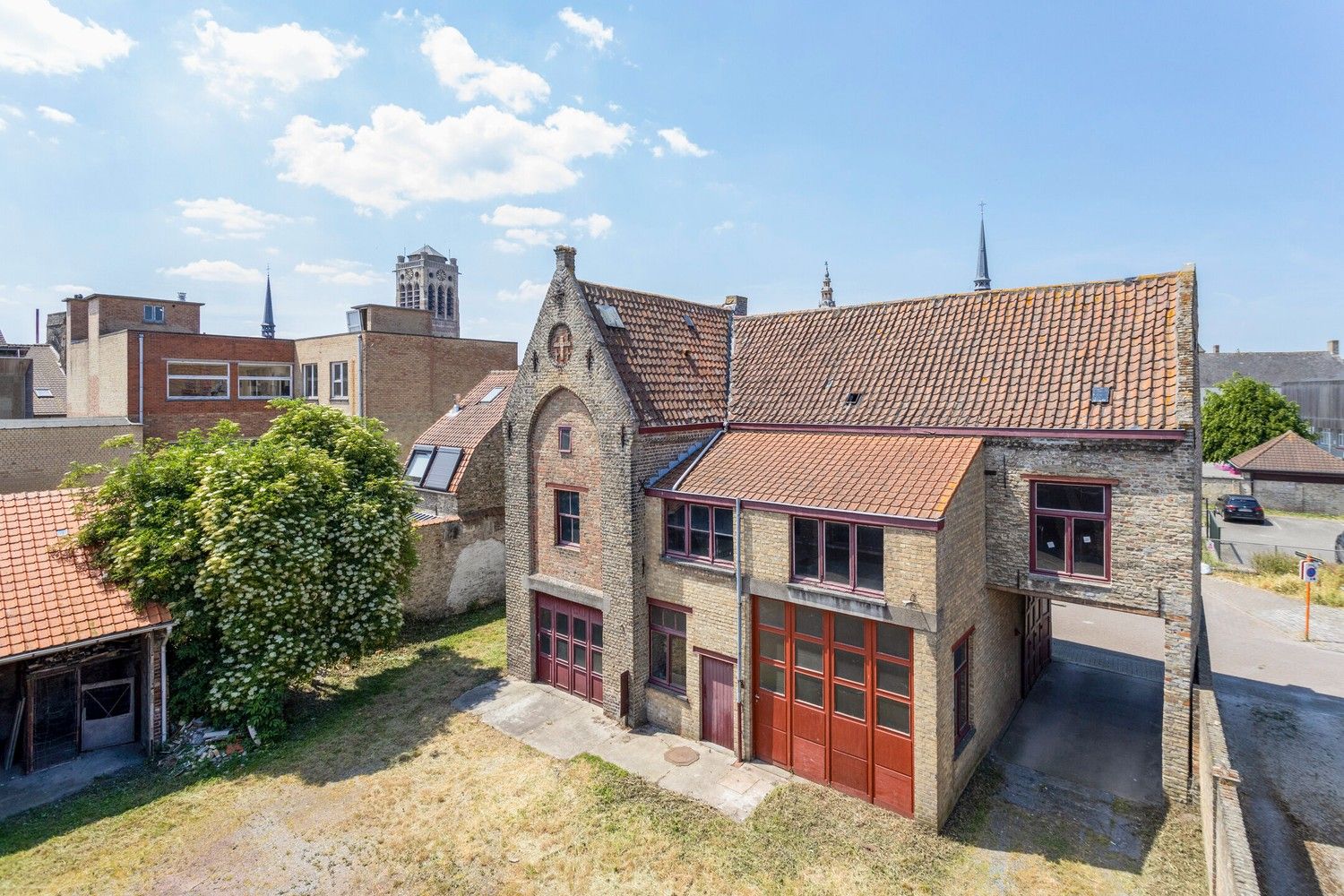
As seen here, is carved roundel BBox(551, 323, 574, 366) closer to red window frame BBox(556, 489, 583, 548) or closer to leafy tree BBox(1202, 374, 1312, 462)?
red window frame BBox(556, 489, 583, 548)

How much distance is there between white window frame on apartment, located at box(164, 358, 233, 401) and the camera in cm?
3472

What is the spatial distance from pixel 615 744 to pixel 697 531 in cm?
490

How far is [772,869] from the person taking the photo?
33.4 ft

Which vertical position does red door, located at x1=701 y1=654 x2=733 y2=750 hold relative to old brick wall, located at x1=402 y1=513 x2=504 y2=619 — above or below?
below

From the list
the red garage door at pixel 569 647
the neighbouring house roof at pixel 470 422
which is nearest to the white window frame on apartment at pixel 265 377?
the neighbouring house roof at pixel 470 422

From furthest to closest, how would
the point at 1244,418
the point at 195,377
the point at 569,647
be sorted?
1. the point at 1244,418
2. the point at 195,377
3. the point at 569,647

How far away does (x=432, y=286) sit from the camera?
247 ft

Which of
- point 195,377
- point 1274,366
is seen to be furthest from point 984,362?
point 1274,366

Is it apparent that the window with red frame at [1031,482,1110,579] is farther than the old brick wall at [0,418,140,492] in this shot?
No

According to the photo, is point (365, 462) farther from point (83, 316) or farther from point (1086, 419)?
point (83, 316)

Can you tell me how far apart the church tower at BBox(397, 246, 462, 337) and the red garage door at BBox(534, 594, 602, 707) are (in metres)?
63.0

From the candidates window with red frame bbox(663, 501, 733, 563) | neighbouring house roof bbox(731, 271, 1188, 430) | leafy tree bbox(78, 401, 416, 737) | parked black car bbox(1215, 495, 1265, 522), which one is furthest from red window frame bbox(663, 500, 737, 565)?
parked black car bbox(1215, 495, 1265, 522)

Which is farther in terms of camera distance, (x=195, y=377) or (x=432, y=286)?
(x=432, y=286)

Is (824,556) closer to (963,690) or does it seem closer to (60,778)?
(963,690)
